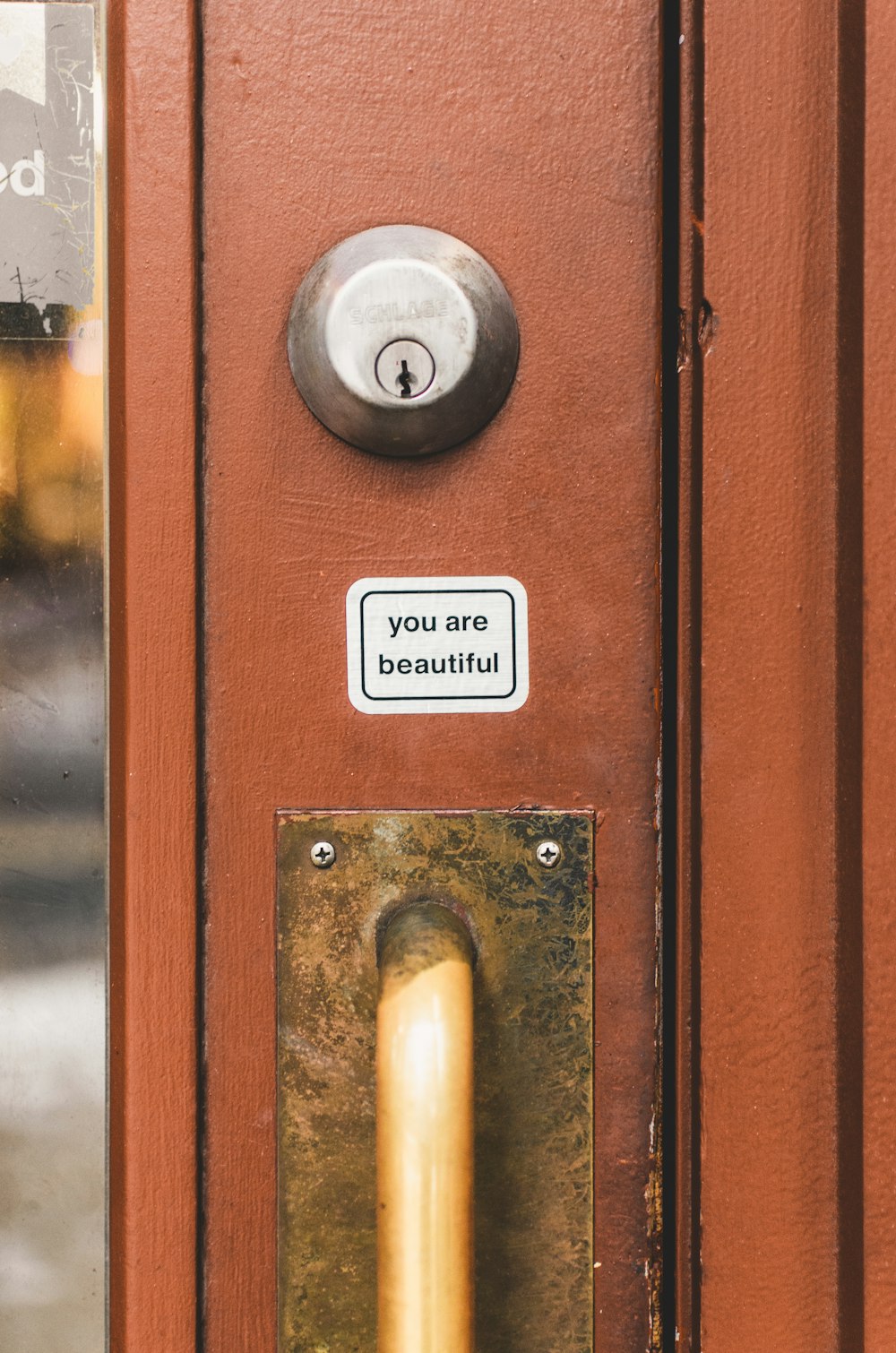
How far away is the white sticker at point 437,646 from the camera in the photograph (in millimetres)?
448

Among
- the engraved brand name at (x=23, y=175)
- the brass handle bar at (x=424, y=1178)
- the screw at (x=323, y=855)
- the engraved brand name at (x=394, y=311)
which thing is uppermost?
the engraved brand name at (x=23, y=175)

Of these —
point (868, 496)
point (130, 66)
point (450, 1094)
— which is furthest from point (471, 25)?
point (450, 1094)

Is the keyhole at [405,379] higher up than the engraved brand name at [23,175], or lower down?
lower down

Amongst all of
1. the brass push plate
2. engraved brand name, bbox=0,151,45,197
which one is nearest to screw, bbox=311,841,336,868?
the brass push plate

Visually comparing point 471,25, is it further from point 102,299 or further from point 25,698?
point 25,698

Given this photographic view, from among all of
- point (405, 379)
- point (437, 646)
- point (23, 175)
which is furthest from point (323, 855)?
point (23, 175)

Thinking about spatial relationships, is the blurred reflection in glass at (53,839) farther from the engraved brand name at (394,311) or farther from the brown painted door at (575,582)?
the engraved brand name at (394,311)

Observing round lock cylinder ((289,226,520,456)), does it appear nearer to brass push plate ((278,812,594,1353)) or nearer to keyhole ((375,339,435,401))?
keyhole ((375,339,435,401))

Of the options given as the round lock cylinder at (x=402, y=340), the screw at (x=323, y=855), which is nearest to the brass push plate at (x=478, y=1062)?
the screw at (x=323, y=855)

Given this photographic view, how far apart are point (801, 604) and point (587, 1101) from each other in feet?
0.81

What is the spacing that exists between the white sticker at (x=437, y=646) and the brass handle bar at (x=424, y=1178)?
0.44ft

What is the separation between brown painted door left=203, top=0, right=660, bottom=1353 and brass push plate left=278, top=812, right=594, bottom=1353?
0.01 meters

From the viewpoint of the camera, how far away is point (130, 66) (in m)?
0.44

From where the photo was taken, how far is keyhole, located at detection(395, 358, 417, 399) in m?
0.41
